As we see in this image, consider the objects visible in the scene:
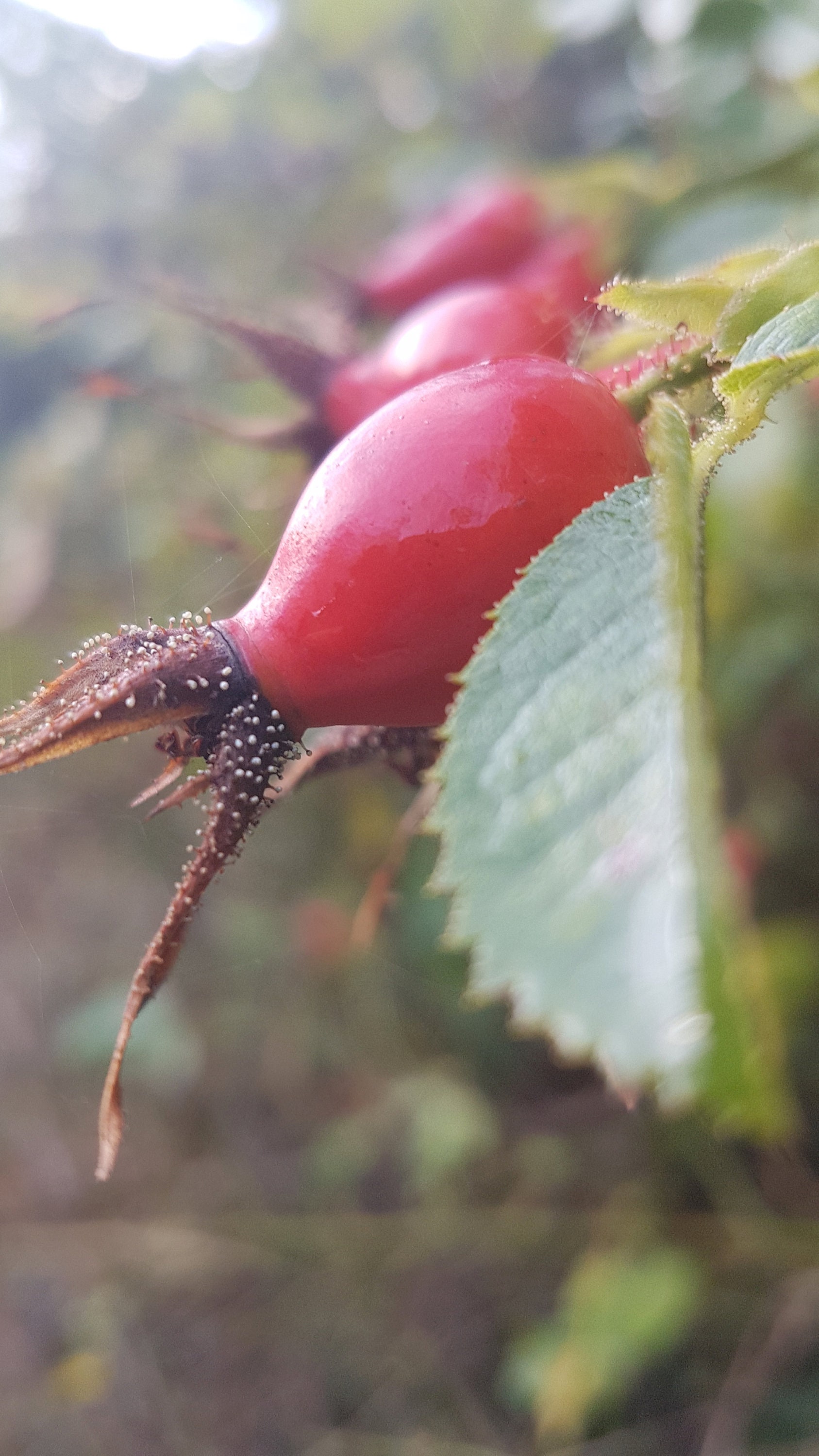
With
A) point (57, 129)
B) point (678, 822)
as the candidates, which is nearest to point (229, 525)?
point (678, 822)

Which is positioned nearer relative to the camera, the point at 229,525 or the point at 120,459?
the point at 229,525

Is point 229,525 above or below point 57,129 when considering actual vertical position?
below

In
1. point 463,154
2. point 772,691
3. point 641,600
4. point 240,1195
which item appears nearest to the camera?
point 641,600

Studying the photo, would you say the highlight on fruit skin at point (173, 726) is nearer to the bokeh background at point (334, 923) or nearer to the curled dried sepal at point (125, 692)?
the curled dried sepal at point (125, 692)

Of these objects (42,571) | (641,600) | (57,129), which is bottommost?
(641,600)

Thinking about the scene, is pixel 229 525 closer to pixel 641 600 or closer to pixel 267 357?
pixel 267 357

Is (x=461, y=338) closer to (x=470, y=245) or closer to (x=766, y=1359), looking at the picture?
(x=470, y=245)

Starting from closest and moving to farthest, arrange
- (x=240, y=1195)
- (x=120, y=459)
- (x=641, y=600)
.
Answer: (x=641, y=600) → (x=120, y=459) → (x=240, y=1195)

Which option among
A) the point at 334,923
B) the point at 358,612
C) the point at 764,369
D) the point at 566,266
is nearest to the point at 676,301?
the point at 764,369
